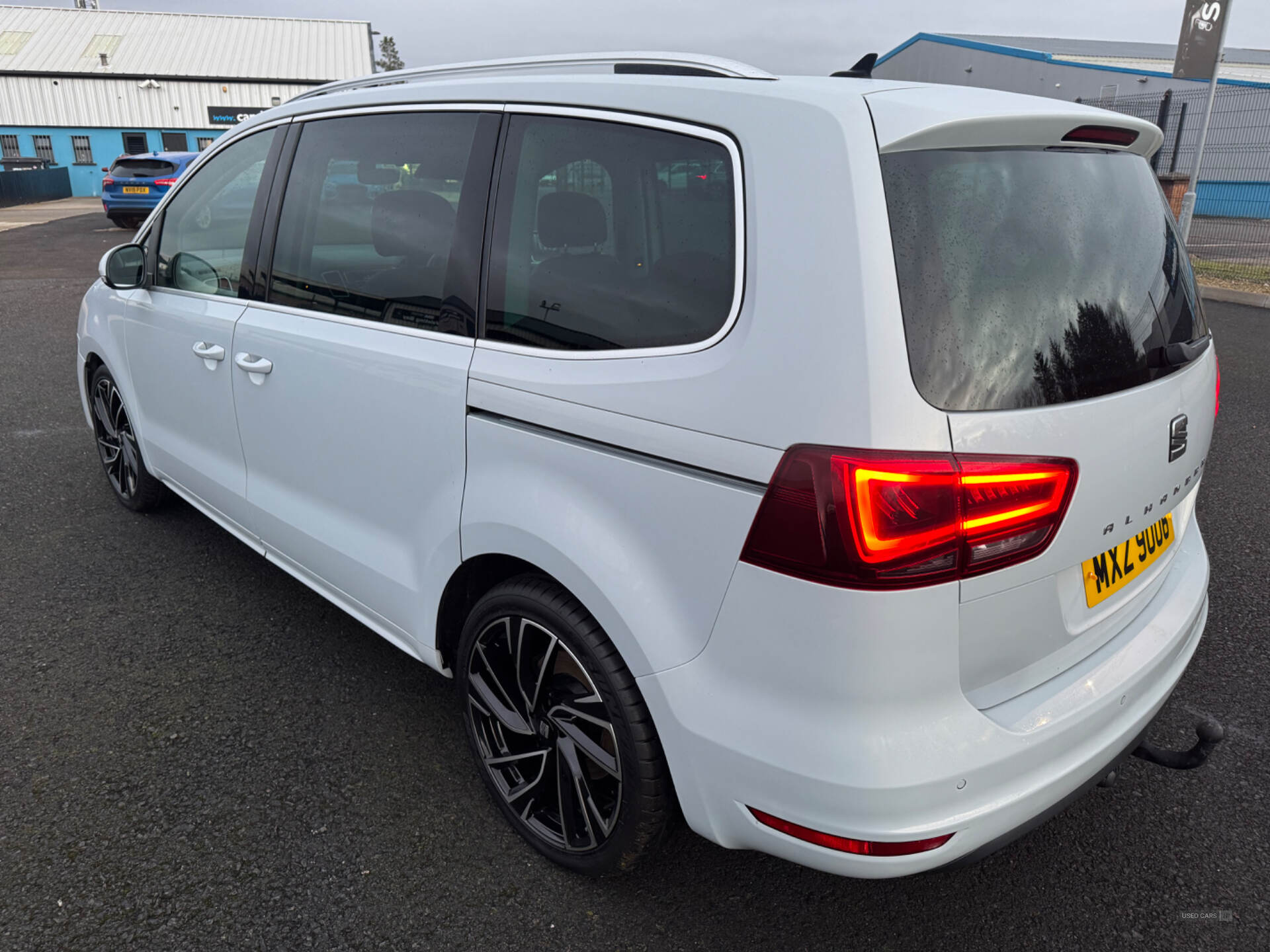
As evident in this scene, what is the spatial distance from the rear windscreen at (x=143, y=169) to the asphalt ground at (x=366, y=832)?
18.9m

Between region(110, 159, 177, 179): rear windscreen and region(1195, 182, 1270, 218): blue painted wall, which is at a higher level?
region(110, 159, 177, 179): rear windscreen

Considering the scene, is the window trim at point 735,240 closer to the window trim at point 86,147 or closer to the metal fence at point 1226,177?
the metal fence at point 1226,177

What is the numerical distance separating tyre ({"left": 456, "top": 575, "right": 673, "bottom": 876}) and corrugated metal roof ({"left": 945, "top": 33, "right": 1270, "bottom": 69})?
3903cm

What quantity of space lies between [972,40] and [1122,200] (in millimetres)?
40557

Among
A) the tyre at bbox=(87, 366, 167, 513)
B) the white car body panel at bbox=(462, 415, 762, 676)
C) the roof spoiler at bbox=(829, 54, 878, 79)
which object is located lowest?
the tyre at bbox=(87, 366, 167, 513)

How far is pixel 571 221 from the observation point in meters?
2.01

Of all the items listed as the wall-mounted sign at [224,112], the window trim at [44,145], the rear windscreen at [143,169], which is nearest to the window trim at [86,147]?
the window trim at [44,145]

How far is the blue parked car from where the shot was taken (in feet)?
62.7

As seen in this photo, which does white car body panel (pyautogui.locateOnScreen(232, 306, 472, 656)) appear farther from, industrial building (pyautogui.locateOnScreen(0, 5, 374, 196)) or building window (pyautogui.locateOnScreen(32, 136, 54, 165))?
building window (pyautogui.locateOnScreen(32, 136, 54, 165))

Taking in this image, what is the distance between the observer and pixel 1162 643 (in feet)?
6.47

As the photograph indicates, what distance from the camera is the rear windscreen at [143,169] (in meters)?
19.3

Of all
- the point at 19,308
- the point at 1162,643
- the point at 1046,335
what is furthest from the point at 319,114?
the point at 19,308

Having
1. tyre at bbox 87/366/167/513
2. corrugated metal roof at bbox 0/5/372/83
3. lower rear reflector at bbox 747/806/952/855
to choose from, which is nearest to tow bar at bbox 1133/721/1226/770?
lower rear reflector at bbox 747/806/952/855

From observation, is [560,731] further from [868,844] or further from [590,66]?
[590,66]
